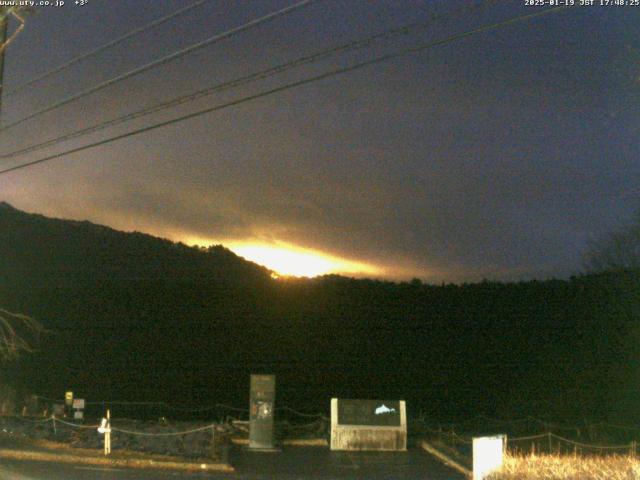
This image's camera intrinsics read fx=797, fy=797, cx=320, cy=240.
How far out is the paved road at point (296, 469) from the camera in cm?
1814

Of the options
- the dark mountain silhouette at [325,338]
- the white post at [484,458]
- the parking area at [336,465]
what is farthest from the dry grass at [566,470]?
the dark mountain silhouette at [325,338]

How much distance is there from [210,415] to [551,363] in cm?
2126

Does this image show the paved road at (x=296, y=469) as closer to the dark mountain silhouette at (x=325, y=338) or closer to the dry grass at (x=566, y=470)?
the dry grass at (x=566, y=470)

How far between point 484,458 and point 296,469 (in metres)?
7.43

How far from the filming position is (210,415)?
45125 mm

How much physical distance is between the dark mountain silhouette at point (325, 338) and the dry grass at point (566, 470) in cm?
2964

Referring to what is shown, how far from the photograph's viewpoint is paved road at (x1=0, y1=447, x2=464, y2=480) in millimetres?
18139

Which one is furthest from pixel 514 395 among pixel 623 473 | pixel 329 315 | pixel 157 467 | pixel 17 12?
pixel 17 12

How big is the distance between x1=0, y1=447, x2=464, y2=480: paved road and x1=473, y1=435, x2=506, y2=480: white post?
4345 millimetres

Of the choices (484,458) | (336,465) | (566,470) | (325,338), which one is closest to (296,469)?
(336,465)

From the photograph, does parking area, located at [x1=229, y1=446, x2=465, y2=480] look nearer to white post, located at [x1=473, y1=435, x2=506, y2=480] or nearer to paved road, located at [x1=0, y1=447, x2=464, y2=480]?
paved road, located at [x1=0, y1=447, x2=464, y2=480]

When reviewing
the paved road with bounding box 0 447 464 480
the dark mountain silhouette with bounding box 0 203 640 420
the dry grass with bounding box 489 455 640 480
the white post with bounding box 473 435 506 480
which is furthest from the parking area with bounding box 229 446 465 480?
the dark mountain silhouette with bounding box 0 203 640 420

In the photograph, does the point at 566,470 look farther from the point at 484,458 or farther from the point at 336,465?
the point at 336,465

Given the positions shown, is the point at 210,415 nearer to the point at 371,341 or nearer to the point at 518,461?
the point at 371,341
